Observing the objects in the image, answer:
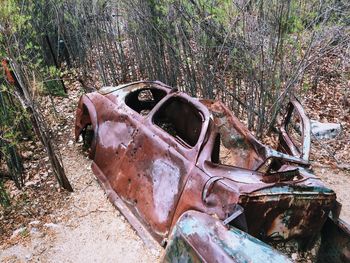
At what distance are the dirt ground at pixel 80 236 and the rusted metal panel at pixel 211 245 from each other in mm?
976

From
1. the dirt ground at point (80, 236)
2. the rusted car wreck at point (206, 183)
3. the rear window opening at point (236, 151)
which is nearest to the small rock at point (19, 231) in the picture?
the dirt ground at point (80, 236)

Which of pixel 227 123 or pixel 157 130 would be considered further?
pixel 227 123

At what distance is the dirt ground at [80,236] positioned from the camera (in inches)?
141

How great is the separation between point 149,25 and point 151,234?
3.59m

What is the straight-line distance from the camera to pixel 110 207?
13.7 ft

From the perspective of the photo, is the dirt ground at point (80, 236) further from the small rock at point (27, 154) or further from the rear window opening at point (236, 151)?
the rear window opening at point (236, 151)

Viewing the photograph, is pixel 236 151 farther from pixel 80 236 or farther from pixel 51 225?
pixel 51 225

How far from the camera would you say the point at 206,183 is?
2.90 metres

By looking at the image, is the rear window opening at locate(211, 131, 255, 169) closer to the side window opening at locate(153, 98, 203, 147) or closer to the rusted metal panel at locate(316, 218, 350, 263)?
the side window opening at locate(153, 98, 203, 147)

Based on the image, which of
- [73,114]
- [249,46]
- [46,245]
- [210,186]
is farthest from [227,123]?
[73,114]

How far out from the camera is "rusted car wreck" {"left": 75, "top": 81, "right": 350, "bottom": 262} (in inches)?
94.1

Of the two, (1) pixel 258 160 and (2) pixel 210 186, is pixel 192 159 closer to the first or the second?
(2) pixel 210 186

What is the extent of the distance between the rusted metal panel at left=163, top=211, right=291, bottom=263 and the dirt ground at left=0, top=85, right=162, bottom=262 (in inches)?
38.4

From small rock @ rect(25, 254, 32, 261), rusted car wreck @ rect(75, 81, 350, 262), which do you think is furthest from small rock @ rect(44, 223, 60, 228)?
rusted car wreck @ rect(75, 81, 350, 262)
